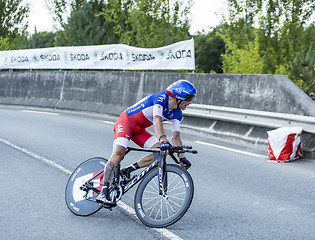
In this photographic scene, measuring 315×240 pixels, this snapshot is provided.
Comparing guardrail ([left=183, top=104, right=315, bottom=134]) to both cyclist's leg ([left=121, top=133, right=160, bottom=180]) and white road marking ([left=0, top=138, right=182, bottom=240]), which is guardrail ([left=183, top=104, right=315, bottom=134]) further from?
cyclist's leg ([left=121, top=133, right=160, bottom=180])

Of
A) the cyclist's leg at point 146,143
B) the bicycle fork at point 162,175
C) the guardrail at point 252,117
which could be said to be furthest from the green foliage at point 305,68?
the bicycle fork at point 162,175

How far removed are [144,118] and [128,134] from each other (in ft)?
0.85

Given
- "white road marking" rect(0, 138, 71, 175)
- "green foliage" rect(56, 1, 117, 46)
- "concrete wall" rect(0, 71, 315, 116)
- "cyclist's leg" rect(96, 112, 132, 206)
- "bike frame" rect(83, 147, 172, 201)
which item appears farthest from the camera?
"green foliage" rect(56, 1, 117, 46)

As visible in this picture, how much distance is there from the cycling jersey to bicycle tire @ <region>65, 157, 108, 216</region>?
507mm

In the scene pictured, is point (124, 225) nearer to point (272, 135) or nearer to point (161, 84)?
point (272, 135)

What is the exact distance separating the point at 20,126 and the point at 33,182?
7.01m

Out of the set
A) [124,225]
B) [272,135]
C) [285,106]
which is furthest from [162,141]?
[285,106]

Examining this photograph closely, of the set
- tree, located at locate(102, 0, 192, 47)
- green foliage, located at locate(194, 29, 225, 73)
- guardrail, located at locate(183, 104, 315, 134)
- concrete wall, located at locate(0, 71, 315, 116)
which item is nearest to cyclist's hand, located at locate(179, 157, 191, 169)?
guardrail, located at locate(183, 104, 315, 134)

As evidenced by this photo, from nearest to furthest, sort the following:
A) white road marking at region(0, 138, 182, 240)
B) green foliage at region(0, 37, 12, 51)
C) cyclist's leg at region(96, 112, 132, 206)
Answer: white road marking at region(0, 138, 182, 240), cyclist's leg at region(96, 112, 132, 206), green foliage at region(0, 37, 12, 51)

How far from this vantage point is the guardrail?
960 centimetres

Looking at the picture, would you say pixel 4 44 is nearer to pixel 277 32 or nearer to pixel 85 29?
pixel 85 29

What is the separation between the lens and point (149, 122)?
18.2 feet

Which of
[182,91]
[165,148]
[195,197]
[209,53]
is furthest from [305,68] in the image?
[209,53]

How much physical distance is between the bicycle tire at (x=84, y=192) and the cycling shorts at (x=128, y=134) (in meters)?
0.47
